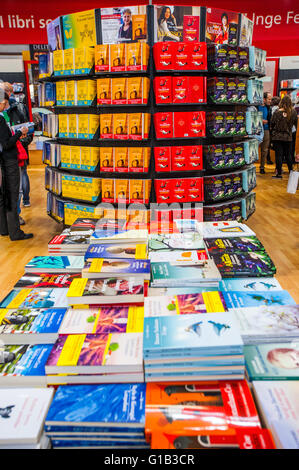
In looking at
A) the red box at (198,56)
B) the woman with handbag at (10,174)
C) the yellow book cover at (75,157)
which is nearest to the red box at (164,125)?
the red box at (198,56)

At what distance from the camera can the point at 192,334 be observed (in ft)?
4.16

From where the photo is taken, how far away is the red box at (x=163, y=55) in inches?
151

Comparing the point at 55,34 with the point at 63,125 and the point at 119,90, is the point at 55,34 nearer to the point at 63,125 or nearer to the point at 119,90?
the point at 63,125

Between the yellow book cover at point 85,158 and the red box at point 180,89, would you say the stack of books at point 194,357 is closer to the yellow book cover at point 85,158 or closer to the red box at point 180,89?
the red box at point 180,89

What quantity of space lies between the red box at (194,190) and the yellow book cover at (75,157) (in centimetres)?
131

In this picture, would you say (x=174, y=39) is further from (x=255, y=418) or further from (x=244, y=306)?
(x=255, y=418)

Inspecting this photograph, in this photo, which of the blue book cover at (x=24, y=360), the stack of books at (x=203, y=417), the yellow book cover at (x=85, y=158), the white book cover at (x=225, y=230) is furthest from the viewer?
the yellow book cover at (x=85, y=158)

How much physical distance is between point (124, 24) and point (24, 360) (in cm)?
369

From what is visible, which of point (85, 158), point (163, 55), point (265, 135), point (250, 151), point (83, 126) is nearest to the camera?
point (163, 55)

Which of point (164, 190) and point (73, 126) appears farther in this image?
point (73, 126)

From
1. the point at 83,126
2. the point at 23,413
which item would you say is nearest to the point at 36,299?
the point at 23,413

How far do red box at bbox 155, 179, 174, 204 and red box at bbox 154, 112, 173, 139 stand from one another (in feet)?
1.58
